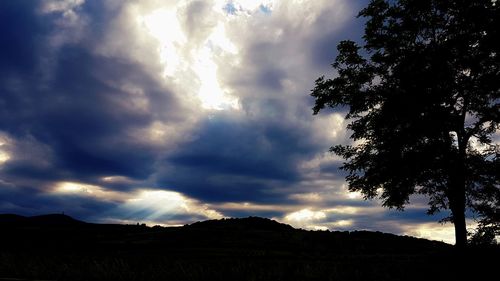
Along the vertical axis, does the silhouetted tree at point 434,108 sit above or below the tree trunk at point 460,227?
above

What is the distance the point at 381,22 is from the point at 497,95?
25.2 ft

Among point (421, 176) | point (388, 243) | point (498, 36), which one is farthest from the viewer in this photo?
point (388, 243)

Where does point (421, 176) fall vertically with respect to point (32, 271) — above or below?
above

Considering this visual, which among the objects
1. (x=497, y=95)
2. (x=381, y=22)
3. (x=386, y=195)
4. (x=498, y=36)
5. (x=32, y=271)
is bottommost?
(x=32, y=271)

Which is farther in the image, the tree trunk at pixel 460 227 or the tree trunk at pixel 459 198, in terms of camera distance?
the tree trunk at pixel 460 227

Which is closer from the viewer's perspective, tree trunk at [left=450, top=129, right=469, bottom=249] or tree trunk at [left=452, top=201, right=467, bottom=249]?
tree trunk at [left=450, top=129, right=469, bottom=249]

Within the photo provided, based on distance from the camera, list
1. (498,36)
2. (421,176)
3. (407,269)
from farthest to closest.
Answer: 1. (421,176)
2. (498,36)
3. (407,269)

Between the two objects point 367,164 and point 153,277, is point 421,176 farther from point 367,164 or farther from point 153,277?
point 153,277

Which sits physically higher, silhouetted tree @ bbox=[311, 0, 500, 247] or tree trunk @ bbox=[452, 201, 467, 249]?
silhouetted tree @ bbox=[311, 0, 500, 247]

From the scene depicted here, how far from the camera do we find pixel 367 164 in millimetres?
24672

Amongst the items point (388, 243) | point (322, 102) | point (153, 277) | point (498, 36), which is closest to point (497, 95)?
point (498, 36)

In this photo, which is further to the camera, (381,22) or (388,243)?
(388,243)

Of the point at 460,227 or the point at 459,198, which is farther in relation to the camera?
the point at 459,198

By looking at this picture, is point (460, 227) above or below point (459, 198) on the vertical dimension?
below
